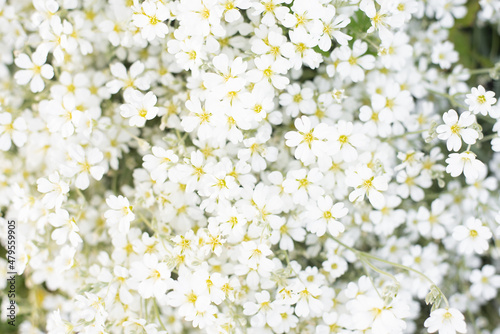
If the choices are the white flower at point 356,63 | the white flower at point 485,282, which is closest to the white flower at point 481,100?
the white flower at point 356,63

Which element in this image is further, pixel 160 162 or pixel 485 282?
pixel 485 282

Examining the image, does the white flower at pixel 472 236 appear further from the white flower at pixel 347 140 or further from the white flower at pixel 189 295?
the white flower at pixel 189 295

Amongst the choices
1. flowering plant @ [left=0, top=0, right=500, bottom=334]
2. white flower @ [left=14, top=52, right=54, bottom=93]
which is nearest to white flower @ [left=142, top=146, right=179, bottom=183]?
flowering plant @ [left=0, top=0, right=500, bottom=334]

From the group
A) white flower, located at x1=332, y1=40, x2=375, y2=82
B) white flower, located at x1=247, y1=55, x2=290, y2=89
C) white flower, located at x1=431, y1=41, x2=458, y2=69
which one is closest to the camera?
white flower, located at x1=247, y1=55, x2=290, y2=89

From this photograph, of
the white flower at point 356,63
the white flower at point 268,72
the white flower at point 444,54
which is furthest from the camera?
the white flower at point 444,54

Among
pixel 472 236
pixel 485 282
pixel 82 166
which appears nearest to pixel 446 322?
pixel 472 236

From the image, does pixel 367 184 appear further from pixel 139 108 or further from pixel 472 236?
pixel 139 108

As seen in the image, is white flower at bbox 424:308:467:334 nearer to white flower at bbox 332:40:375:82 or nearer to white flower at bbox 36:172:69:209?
white flower at bbox 332:40:375:82
